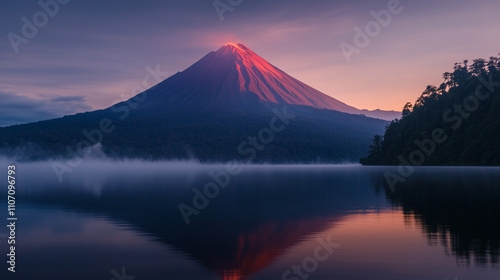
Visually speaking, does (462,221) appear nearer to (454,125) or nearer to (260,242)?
(260,242)

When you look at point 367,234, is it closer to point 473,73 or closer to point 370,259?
point 370,259

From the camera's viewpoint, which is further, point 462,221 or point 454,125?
point 454,125

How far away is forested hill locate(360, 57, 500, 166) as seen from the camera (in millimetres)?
113081

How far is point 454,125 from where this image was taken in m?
127

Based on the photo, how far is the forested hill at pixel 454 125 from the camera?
113081 millimetres

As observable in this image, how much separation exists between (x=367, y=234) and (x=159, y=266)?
30.1ft

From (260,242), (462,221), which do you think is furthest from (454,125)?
(260,242)

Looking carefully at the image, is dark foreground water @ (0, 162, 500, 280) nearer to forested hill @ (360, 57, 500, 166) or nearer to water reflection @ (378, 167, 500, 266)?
water reflection @ (378, 167, 500, 266)

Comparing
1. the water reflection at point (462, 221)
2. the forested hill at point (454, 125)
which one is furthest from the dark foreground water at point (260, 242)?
the forested hill at point (454, 125)

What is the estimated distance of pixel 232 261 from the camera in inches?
601

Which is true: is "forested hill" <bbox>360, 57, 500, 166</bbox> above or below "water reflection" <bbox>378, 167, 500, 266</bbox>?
above

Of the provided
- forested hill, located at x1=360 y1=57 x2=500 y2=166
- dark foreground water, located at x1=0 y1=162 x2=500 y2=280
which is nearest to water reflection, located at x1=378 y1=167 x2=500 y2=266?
dark foreground water, located at x1=0 y1=162 x2=500 y2=280

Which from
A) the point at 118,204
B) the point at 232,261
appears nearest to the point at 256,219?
the point at 232,261

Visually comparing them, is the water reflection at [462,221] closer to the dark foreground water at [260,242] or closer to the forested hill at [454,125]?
the dark foreground water at [260,242]
